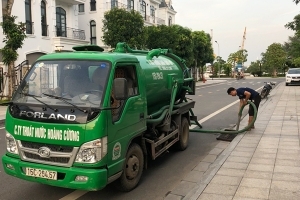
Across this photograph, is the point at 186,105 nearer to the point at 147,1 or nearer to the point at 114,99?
the point at 114,99

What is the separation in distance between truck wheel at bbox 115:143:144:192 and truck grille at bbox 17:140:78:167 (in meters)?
0.94

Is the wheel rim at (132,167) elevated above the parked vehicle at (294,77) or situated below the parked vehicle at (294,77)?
below

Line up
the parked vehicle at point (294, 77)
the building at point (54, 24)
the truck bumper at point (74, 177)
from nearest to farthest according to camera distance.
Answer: the truck bumper at point (74, 177), the building at point (54, 24), the parked vehicle at point (294, 77)

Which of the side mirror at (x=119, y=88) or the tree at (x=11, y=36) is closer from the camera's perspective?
the side mirror at (x=119, y=88)

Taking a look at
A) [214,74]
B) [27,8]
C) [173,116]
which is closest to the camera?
[173,116]

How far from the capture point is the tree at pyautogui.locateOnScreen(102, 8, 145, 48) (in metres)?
23.9

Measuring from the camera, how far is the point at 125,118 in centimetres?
455

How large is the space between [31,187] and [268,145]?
16.5ft

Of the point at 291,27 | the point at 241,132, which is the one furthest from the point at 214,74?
the point at 241,132

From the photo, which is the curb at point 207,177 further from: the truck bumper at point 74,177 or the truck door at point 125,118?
the truck bumper at point 74,177

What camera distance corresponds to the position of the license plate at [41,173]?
13.3 feet

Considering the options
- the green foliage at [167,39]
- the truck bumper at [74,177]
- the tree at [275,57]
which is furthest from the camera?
the tree at [275,57]

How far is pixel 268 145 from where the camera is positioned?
7.20 meters

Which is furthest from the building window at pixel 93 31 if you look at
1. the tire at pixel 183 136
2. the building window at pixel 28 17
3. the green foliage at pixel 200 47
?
the tire at pixel 183 136
